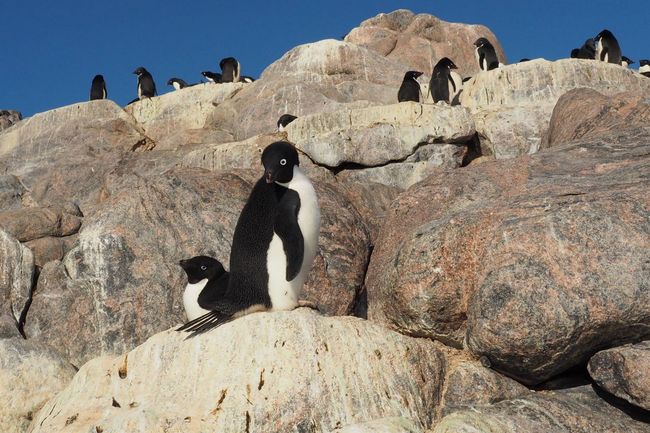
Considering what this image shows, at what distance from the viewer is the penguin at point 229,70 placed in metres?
30.4

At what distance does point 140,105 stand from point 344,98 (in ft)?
21.1

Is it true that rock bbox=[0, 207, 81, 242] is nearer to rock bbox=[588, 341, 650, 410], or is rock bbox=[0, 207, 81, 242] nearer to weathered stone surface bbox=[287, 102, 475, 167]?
weathered stone surface bbox=[287, 102, 475, 167]

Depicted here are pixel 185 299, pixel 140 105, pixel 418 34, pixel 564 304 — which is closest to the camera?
pixel 564 304

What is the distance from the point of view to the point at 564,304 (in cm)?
609

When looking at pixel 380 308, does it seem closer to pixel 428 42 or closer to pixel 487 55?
pixel 487 55

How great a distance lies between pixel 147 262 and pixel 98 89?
1996 centimetres

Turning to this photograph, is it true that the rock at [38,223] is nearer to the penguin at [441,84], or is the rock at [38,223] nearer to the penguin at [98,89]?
the penguin at [441,84]

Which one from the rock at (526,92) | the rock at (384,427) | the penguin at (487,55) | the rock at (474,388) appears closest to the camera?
the rock at (384,427)

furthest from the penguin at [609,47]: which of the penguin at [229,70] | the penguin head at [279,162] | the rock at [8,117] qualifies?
the rock at [8,117]

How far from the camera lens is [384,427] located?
563 cm

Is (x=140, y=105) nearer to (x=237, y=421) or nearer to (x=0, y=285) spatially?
(x=0, y=285)

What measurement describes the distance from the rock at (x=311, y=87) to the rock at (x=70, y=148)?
2.62 meters

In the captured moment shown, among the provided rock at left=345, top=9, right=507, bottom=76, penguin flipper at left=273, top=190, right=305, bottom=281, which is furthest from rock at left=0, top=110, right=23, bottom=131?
penguin flipper at left=273, top=190, right=305, bottom=281

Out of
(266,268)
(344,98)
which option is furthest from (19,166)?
(266,268)
